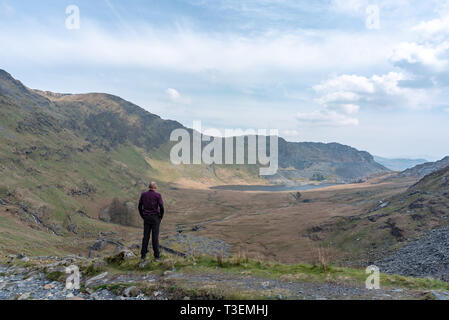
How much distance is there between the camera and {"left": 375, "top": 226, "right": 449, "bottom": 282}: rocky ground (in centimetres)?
2223

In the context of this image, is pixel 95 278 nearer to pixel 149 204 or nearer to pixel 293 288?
pixel 149 204

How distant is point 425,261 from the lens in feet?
83.1

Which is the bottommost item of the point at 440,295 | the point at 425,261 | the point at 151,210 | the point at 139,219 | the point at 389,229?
the point at 139,219

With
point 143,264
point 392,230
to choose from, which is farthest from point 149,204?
point 392,230

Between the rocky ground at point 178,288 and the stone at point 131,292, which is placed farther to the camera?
the stone at point 131,292

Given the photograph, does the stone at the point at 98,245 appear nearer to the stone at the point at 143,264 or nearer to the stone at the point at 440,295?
the stone at the point at 143,264

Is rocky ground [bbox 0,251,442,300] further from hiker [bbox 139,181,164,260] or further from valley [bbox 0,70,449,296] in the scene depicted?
valley [bbox 0,70,449,296]

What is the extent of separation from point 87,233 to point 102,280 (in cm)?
7895

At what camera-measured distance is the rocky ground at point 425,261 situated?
22234 mm

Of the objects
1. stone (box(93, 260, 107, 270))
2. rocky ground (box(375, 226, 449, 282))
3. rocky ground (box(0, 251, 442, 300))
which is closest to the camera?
rocky ground (box(0, 251, 442, 300))

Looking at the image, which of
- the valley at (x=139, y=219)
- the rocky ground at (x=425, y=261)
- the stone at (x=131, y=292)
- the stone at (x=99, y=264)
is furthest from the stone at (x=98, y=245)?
the stone at (x=131, y=292)

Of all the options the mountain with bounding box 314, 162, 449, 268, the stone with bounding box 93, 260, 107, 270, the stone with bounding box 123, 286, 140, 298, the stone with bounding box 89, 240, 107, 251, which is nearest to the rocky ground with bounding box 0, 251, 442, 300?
the stone with bounding box 123, 286, 140, 298

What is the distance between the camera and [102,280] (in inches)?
484
